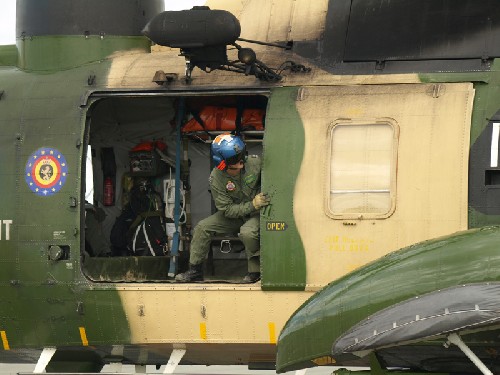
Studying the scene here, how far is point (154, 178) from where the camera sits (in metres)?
12.6

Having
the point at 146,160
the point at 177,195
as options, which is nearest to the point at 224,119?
the point at 177,195

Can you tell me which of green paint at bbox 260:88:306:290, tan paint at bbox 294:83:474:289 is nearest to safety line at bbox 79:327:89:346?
green paint at bbox 260:88:306:290

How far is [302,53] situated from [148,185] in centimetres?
239

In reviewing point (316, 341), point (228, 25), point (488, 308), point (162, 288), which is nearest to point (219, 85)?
point (228, 25)

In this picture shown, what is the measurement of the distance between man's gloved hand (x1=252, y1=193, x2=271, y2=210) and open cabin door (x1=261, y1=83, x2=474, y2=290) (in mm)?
56

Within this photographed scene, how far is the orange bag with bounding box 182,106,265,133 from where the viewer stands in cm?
1191

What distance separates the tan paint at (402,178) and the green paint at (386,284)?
127cm

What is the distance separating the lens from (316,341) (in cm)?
864

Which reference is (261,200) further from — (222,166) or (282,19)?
(282,19)

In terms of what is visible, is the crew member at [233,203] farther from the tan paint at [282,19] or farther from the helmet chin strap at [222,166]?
the tan paint at [282,19]

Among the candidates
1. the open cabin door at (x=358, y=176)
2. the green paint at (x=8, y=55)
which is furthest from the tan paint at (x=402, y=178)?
the green paint at (x=8, y=55)

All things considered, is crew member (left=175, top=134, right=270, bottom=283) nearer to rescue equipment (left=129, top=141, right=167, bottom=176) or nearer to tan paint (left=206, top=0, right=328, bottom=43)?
tan paint (left=206, top=0, right=328, bottom=43)

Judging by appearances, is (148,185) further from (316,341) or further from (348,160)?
(316,341)

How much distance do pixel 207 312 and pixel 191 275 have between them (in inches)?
23.3
